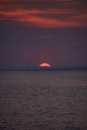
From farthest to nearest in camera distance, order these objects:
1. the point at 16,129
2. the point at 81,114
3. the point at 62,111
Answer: the point at 62,111 → the point at 81,114 → the point at 16,129

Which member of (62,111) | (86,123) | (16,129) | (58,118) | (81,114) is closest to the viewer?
(16,129)

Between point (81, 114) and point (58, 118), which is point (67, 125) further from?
point (81, 114)

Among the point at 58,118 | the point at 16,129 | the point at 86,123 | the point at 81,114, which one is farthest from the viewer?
the point at 81,114

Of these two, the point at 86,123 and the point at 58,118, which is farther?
the point at 58,118

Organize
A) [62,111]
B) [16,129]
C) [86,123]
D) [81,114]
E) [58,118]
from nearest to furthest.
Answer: [16,129], [86,123], [58,118], [81,114], [62,111]

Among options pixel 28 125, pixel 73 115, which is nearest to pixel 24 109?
pixel 73 115

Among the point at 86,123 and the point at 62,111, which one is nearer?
the point at 86,123

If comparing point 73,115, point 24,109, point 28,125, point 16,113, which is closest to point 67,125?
point 28,125

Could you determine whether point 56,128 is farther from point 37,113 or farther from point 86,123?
point 37,113
